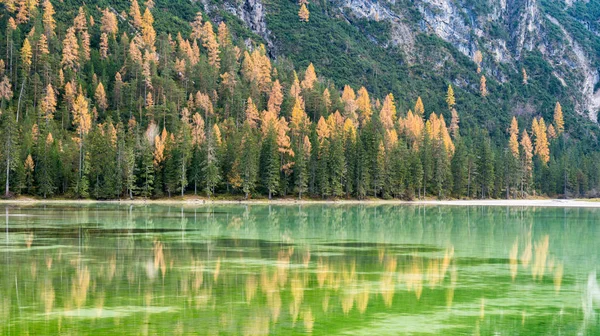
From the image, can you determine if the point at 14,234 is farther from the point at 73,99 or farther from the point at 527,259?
the point at 73,99

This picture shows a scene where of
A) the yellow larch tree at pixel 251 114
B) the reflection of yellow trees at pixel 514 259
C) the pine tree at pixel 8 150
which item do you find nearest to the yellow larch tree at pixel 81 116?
the pine tree at pixel 8 150

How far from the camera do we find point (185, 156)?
422 ft

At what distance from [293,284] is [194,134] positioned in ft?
395

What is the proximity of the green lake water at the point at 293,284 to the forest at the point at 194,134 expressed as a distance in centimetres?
7409

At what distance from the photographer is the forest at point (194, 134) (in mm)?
122938

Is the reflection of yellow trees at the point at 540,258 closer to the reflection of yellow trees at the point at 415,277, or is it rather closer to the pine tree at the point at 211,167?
the reflection of yellow trees at the point at 415,277

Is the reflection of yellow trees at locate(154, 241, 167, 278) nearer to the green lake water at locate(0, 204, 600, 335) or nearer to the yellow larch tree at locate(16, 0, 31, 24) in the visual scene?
the green lake water at locate(0, 204, 600, 335)

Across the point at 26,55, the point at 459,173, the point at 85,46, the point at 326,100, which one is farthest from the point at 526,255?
the point at 85,46

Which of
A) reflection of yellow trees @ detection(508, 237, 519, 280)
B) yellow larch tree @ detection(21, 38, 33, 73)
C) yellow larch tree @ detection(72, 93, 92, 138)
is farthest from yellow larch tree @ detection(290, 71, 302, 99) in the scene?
reflection of yellow trees @ detection(508, 237, 519, 280)

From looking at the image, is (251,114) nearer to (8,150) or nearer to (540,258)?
(8,150)

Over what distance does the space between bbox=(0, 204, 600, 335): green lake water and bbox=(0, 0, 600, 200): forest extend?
74092mm

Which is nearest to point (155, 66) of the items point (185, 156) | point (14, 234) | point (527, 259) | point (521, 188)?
point (185, 156)

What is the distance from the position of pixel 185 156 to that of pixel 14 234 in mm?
81309

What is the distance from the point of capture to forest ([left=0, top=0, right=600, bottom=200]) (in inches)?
4840
